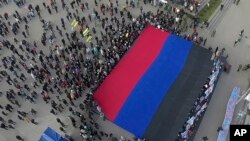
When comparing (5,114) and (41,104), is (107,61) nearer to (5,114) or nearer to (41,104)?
(41,104)

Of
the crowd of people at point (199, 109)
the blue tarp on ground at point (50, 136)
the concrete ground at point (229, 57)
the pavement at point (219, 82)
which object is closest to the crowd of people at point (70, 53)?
the pavement at point (219, 82)

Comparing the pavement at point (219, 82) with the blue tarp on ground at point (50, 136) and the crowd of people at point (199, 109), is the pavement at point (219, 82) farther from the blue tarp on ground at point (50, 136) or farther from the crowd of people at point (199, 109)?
the blue tarp on ground at point (50, 136)

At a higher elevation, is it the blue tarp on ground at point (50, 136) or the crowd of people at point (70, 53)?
the crowd of people at point (70, 53)

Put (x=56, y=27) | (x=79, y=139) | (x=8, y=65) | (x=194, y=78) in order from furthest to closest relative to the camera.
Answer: (x=56, y=27) → (x=8, y=65) → (x=194, y=78) → (x=79, y=139)

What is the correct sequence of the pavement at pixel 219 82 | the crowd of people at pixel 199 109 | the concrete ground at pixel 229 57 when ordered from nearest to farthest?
the crowd of people at pixel 199 109
the pavement at pixel 219 82
the concrete ground at pixel 229 57

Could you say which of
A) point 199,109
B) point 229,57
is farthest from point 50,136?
point 229,57

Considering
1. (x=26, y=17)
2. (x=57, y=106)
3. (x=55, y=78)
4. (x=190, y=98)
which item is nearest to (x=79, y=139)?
(x=57, y=106)

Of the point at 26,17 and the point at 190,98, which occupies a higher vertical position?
the point at 26,17
